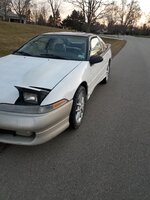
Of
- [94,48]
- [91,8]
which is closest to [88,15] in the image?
[91,8]

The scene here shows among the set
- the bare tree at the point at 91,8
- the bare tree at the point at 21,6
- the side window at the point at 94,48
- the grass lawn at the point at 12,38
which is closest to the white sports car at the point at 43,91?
the side window at the point at 94,48

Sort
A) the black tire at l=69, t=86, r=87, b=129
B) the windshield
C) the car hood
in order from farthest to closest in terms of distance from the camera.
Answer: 1. the windshield
2. the black tire at l=69, t=86, r=87, b=129
3. the car hood

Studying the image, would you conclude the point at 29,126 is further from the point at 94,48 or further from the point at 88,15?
the point at 88,15

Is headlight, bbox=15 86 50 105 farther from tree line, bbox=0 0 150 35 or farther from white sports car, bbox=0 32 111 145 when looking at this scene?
tree line, bbox=0 0 150 35

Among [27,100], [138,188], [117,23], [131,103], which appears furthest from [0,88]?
[117,23]

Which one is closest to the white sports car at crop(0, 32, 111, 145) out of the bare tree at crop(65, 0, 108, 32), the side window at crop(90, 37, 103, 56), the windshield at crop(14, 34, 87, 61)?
the windshield at crop(14, 34, 87, 61)

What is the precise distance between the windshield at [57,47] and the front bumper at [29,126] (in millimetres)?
1635

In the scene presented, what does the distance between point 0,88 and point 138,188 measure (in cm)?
208

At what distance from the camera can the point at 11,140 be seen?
298 centimetres

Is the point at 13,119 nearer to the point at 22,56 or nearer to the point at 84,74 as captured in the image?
the point at 84,74

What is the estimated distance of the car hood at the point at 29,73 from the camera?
3184 millimetres

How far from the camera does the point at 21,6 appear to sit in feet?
237

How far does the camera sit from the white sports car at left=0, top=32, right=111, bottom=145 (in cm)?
293

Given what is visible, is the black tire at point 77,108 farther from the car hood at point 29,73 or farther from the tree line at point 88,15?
the tree line at point 88,15
